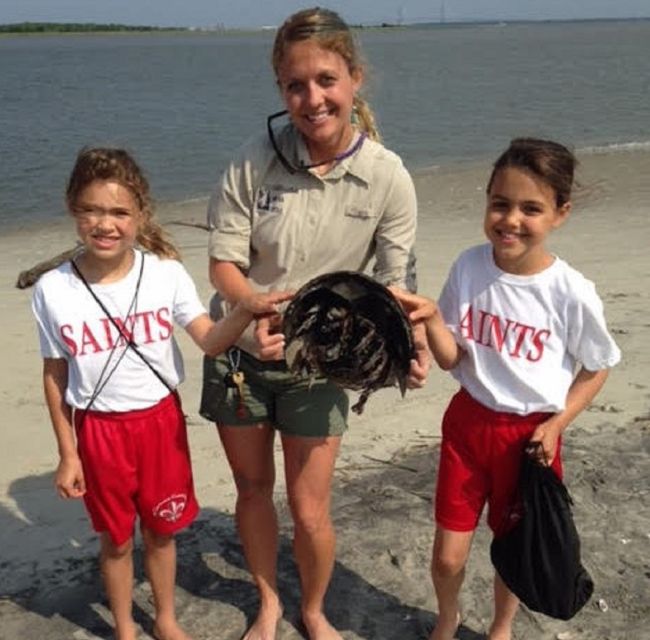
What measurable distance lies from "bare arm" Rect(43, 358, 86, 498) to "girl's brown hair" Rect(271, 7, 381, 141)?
46.9 inches

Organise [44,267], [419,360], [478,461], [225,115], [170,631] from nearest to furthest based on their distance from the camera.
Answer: [419,360]
[478,461]
[44,267]
[170,631]
[225,115]

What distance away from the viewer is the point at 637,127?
76.3 ft

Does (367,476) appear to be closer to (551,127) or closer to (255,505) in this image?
(255,505)

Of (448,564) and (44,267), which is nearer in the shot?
(448,564)

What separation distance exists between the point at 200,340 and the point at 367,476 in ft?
5.97

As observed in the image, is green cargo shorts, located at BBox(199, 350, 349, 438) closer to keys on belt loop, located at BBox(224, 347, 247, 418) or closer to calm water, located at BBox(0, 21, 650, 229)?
keys on belt loop, located at BBox(224, 347, 247, 418)

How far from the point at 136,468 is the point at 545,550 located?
Answer: 4.42ft

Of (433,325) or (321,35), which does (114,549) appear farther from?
(321,35)

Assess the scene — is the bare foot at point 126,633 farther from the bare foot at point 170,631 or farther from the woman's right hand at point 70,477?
the woman's right hand at point 70,477

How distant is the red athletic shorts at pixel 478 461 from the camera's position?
121 inches

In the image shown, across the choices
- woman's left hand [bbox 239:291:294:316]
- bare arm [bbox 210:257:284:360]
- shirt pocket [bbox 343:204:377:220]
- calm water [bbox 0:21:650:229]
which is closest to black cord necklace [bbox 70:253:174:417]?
bare arm [bbox 210:257:284:360]

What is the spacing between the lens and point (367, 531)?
4152 millimetres

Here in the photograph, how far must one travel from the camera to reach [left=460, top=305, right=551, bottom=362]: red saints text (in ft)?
9.86

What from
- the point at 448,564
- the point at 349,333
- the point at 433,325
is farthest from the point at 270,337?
the point at 448,564
